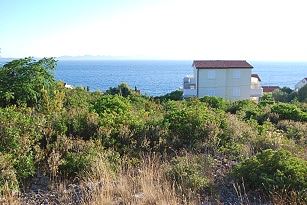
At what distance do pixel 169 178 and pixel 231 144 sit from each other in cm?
206

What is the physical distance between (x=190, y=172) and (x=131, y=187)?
2.63ft

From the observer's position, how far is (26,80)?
29.9 feet

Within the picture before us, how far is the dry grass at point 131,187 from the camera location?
4.48 meters

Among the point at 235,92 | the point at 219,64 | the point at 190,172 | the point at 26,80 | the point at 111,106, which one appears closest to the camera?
the point at 190,172

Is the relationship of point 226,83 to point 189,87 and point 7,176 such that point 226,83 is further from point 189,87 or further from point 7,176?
point 7,176

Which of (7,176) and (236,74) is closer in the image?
(7,176)

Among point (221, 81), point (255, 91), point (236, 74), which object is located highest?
Result: point (236, 74)

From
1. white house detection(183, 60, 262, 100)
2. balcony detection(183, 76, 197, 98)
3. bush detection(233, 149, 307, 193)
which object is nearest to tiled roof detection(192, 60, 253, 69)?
white house detection(183, 60, 262, 100)

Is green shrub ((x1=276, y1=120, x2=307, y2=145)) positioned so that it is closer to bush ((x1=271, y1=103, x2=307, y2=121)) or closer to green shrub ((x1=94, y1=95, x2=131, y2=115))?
bush ((x1=271, y1=103, x2=307, y2=121))

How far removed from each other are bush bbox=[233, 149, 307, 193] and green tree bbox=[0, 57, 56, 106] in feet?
16.6

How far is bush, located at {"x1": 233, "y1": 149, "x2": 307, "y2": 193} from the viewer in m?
4.69

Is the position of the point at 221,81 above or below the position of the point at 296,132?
below

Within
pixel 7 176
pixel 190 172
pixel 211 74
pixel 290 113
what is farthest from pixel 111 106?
pixel 211 74

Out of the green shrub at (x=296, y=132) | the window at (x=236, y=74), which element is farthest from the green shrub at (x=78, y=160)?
the window at (x=236, y=74)
